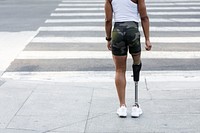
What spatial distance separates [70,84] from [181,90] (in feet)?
5.76

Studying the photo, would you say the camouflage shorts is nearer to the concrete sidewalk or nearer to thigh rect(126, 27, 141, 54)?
thigh rect(126, 27, 141, 54)

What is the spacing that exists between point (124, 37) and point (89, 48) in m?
4.86

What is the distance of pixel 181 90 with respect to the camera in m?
6.58

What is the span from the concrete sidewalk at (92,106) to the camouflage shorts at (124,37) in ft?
2.75

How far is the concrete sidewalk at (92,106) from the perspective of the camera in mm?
5020

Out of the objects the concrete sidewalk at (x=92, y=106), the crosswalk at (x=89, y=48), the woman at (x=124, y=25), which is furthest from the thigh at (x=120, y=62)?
the crosswalk at (x=89, y=48)

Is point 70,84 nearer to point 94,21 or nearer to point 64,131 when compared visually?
point 64,131

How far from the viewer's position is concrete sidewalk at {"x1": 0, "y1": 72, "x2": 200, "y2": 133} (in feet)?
16.5

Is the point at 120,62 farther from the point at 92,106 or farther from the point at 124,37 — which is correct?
the point at 92,106

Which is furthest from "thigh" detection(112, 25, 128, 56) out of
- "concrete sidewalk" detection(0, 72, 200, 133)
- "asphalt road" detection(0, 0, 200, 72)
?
"asphalt road" detection(0, 0, 200, 72)

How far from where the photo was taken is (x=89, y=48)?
9.95m

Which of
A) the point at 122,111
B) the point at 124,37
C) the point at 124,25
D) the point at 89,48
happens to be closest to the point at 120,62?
the point at 124,37

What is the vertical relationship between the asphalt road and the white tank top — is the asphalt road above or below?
below

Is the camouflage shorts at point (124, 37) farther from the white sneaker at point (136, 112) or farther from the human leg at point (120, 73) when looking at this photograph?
the white sneaker at point (136, 112)
